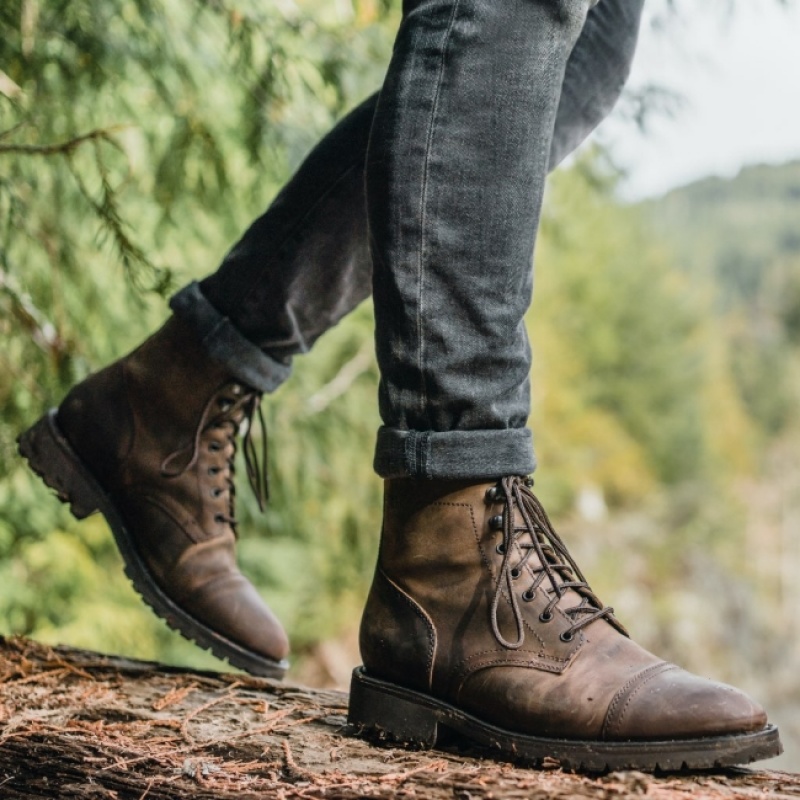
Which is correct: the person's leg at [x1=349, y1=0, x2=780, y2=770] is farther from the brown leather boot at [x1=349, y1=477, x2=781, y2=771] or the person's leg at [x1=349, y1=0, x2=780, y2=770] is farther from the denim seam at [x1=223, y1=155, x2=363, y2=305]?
the denim seam at [x1=223, y1=155, x2=363, y2=305]

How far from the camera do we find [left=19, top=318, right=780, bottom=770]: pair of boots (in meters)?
1.05

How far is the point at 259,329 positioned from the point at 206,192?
3.95ft

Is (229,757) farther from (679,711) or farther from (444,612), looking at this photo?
(679,711)

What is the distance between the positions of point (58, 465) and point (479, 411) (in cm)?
80

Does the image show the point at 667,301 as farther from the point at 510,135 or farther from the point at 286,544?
the point at 510,135

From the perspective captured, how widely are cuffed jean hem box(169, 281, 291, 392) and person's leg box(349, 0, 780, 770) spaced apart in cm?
35

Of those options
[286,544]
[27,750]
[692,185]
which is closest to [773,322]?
[692,185]

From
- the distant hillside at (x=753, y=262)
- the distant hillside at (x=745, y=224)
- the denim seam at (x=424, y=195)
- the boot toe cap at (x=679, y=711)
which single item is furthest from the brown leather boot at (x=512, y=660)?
the distant hillside at (x=745, y=224)

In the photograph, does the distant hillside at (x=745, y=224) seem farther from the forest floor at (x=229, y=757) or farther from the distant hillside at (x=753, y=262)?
the forest floor at (x=229, y=757)

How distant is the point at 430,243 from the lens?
3.65 ft

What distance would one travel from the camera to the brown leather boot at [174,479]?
1464 millimetres

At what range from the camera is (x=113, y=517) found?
1518 mm

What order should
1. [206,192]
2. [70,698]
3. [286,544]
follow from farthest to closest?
1. [286,544]
2. [206,192]
3. [70,698]

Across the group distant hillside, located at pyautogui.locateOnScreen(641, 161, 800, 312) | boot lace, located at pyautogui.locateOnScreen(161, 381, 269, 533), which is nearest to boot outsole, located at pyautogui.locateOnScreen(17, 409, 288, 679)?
boot lace, located at pyautogui.locateOnScreen(161, 381, 269, 533)
